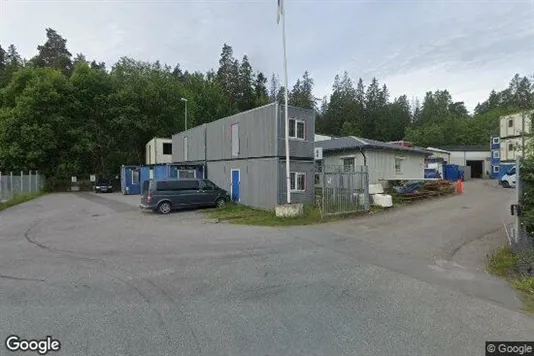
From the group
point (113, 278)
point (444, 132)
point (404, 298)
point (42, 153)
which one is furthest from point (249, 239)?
point (444, 132)

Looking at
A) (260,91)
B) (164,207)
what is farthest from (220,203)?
(260,91)

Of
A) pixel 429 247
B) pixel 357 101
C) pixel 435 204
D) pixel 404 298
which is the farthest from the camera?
pixel 357 101

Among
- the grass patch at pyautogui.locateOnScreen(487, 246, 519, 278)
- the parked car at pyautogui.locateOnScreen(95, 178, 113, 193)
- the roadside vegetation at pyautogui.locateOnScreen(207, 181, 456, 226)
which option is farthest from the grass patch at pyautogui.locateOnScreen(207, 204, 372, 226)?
the parked car at pyautogui.locateOnScreen(95, 178, 113, 193)

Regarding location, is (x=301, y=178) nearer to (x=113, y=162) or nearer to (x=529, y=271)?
(x=529, y=271)

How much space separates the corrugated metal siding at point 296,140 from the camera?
19.0 meters

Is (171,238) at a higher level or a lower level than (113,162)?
lower

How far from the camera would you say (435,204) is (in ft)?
67.8

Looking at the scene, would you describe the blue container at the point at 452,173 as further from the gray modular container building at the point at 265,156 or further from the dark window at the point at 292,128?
the dark window at the point at 292,128

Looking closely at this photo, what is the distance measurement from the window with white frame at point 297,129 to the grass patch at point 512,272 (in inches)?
470

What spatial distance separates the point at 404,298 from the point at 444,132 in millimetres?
82037

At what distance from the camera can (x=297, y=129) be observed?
20.1 metres

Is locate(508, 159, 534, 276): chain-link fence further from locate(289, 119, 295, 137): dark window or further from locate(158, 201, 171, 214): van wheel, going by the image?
locate(158, 201, 171, 214): van wheel

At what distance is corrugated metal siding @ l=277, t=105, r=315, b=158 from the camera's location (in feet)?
62.3

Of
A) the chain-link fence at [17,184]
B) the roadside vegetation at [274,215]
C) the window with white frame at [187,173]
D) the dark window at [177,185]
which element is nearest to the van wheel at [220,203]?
the roadside vegetation at [274,215]
